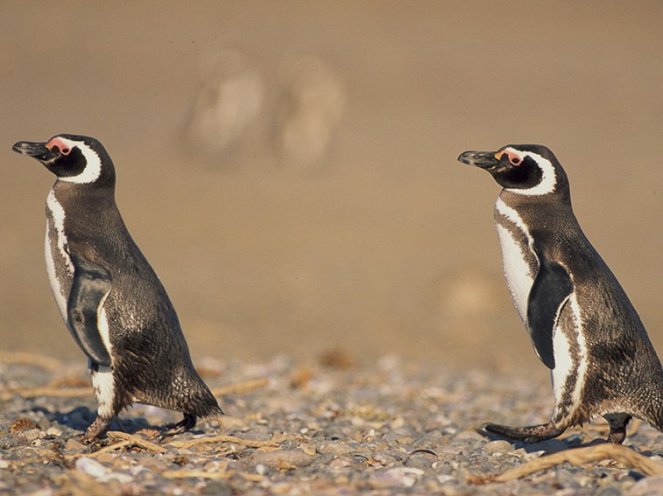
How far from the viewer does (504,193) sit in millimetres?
5352

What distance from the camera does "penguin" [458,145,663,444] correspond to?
484 cm

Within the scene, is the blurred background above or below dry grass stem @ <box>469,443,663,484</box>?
above

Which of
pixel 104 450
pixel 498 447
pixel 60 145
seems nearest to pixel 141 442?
pixel 104 450

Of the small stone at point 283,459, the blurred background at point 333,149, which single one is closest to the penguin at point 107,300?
the small stone at point 283,459

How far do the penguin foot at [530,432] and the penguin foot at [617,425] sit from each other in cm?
28

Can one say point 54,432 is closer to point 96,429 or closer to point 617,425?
point 96,429

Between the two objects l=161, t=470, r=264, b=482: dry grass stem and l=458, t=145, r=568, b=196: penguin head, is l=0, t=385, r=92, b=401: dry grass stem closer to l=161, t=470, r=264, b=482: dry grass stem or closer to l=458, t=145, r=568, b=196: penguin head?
l=161, t=470, r=264, b=482: dry grass stem

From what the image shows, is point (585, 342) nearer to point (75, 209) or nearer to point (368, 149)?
point (75, 209)

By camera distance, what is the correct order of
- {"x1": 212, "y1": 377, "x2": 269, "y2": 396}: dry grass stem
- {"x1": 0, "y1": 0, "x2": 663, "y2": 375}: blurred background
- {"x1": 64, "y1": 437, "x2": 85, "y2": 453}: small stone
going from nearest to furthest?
1. {"x1": 64, "y1": 437, "x2": 85, "y2": 453}: small stone
2. {"x1": 212, "y1": 377, "x2": 269, "y2": 396}: dry grass stem
3. {"x1": 0, "y1": 0, "x2": 663, "y2": 375}: blurred background

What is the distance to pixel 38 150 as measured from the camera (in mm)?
5211

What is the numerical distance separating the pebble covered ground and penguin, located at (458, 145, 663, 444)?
0.30 m

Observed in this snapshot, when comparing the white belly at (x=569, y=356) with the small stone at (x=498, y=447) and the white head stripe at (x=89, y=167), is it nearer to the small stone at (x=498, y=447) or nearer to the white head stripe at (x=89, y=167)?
the small stone at (x=498, y=447)

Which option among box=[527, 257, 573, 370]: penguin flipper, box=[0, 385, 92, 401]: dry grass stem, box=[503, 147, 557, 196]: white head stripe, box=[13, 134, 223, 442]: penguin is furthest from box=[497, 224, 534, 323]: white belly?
box=[0, 385, 92, 401]: dry grass stem

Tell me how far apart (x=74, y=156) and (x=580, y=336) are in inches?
95.7
